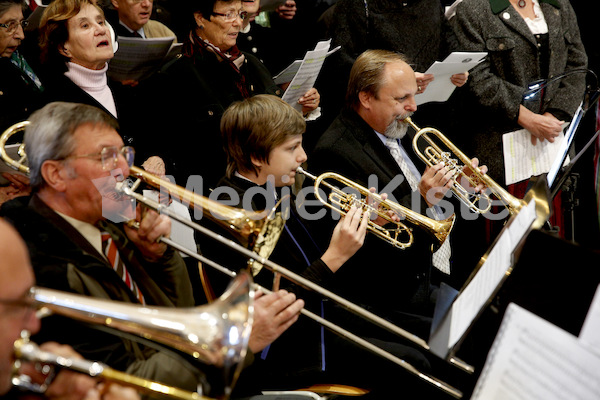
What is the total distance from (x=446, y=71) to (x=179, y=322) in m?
2.83

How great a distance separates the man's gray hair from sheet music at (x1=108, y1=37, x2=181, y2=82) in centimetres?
131

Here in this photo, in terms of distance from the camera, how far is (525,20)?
4070mm

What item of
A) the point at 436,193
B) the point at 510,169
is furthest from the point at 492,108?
the point at 436,193

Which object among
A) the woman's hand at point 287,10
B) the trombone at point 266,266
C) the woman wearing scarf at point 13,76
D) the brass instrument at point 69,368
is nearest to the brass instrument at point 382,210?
the trombone at point 266,266

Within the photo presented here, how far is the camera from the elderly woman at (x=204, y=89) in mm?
3318

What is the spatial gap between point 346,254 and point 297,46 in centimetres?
241

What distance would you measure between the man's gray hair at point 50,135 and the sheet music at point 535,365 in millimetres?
1370

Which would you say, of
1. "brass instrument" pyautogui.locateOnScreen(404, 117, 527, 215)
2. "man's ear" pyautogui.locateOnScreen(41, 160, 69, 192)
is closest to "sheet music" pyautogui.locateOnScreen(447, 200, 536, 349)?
"brass instrument" pyautogui.locateOnScreen(404, 117, 527, 215)

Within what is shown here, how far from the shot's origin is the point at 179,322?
1.34m

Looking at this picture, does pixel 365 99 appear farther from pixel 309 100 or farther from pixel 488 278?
pixel 488 278

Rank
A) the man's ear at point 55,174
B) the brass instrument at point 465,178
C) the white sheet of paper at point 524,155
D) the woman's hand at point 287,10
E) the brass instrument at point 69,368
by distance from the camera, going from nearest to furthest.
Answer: the brass instrument at point 69,368 → the man's ear at point 55,174 → the brass instrument at point 465,178 → the white sheet of paper at point 524,155 → the woman's hand at point 287,10

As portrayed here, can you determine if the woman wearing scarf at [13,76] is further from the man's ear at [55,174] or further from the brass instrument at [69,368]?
the brass instrument at [69,368]

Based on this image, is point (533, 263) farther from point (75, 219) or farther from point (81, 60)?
point (81, 60)

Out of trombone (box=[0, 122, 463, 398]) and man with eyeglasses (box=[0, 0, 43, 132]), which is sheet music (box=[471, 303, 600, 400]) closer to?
trombone (box=[0, 122, 463, 398])
